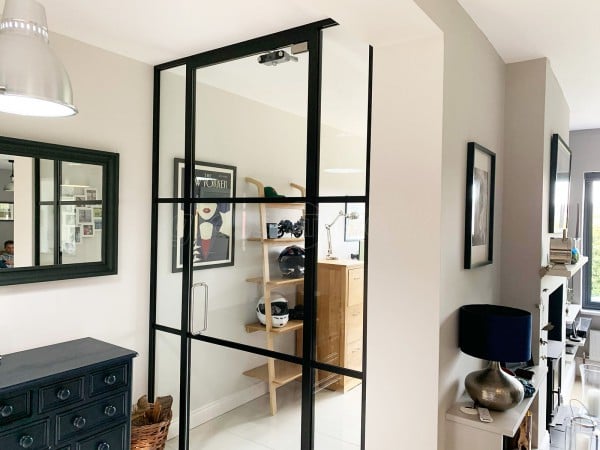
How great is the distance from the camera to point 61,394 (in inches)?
82.3

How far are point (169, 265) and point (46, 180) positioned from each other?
0.92 m

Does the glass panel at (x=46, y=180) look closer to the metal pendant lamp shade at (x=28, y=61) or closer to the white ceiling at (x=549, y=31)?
the metal pendant lamp shade at (x=28, y=61)

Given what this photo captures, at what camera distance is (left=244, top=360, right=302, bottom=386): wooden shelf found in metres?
2.42

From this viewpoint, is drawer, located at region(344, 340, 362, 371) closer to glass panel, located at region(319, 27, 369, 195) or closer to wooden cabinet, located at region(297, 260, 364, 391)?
wooden cabinet, located at region(297, 260, 364, 391)

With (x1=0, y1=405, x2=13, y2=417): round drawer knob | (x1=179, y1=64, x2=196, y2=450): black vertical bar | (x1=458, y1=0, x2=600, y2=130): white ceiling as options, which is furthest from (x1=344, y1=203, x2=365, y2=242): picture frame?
(x1=0, y1=405, x2=13, y2=417): round drawer knob

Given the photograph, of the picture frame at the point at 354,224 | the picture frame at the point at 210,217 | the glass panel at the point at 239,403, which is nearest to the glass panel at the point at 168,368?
the glass panel at the point at 239,403

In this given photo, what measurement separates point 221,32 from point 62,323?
1.89 metres

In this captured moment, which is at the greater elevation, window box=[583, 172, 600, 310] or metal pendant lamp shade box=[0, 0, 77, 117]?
metal pendant lamp shade box=[0, 0, 77, 117]

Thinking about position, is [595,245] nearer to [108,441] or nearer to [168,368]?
[168,368]

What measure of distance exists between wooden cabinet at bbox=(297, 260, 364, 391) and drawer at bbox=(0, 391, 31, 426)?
1.34 metres

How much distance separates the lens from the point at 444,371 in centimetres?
194

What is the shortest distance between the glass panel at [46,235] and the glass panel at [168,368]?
923mm

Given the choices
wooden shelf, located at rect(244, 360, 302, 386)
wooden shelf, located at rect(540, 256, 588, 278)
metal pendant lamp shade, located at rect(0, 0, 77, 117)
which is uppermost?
metal pendant lamp shade, located at rect(0, 0, 77, 117)

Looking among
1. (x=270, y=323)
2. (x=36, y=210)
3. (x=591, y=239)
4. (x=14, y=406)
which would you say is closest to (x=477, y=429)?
(x=270, y=323)
